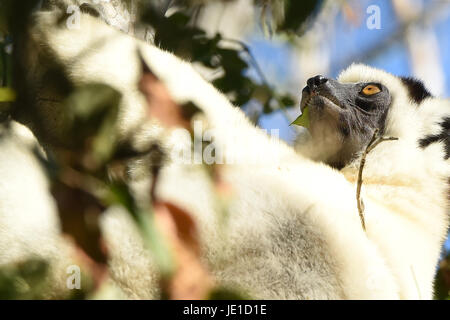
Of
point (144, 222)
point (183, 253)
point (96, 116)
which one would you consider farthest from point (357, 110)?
point (144, 222)

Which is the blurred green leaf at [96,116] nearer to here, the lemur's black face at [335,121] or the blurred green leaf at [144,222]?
the blurred green leaf at [144,222]

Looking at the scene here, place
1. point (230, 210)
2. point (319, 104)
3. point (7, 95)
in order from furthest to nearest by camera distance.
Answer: point (319, 104) < point (230, 210) < point (7, 95)

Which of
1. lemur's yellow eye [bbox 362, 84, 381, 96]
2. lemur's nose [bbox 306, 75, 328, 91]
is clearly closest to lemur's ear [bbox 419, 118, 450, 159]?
lemur's yellow eye [bbox 362, 84, 381, 96]

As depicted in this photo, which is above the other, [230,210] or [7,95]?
[7,95]

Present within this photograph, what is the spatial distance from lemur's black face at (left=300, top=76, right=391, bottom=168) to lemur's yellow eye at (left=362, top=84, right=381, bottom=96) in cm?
14

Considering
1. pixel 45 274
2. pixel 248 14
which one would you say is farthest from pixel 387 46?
pixel 45 274

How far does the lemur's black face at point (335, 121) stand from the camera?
325 centimetres

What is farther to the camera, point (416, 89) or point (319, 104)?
point (416, 89)

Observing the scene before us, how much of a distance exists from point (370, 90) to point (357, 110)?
0.64 feet

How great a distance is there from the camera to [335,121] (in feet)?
10.7

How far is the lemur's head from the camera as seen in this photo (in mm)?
3252

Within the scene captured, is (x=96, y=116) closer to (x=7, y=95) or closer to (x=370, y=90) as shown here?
(x=7, y=95)

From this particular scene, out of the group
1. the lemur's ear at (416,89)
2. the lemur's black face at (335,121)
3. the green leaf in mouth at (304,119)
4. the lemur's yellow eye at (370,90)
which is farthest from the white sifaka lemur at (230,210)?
the lemur's ear at (416,89)

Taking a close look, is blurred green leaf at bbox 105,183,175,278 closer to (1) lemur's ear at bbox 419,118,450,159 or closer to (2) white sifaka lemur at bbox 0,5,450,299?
(2) white sifaka lemur at bbox 0,5,450,299
